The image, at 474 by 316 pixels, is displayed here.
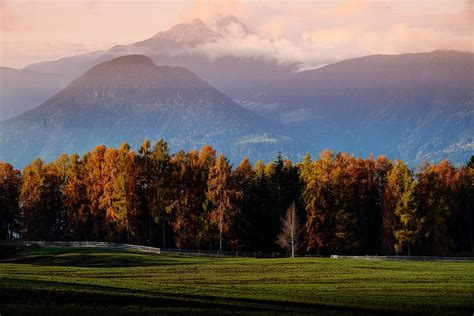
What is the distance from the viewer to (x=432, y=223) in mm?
121000

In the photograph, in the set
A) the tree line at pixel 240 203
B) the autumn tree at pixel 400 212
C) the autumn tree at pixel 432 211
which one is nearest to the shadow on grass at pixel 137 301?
the tree line at pixel 240 203

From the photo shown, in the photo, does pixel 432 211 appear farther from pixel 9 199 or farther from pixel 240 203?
pixel 9 199

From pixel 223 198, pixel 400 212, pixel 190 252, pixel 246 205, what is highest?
pixel 223 198

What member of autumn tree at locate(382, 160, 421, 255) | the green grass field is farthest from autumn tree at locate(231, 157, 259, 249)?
autumn tree at locate(382, 160, 421, 255)

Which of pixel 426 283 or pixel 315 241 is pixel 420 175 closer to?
pixel 315 241

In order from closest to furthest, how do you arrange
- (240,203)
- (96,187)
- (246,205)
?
(240,203), (246,205), (96,187)

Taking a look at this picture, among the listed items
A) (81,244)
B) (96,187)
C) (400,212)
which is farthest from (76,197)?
(400,212)

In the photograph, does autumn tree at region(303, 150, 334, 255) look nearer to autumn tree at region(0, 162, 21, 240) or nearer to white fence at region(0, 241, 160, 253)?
white fence at region(0, 241, 160, 253)

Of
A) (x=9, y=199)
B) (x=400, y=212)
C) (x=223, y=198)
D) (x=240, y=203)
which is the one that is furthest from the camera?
(x=9, y=199)

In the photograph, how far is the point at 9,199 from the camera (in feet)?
446

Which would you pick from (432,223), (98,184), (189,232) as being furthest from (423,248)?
(98,184)

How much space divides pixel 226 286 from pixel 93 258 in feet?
119

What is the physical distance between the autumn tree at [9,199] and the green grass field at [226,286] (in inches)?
1372

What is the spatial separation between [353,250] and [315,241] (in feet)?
26.4
